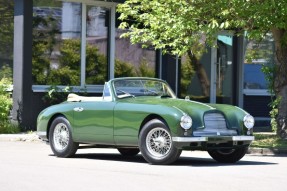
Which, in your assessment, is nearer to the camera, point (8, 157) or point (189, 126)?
point (189, 126)

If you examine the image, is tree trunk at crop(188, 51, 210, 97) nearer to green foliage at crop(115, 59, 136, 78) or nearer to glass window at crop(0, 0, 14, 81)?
green foliage at crop(115, 59, 136, 78)

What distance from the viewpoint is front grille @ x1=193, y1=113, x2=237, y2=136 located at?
1235cm

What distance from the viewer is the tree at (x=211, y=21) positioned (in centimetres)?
1611

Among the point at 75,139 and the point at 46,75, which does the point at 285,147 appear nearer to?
the point at 75,139

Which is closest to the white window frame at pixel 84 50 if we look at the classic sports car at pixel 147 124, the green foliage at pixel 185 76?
the green foliage at pixel 185 76

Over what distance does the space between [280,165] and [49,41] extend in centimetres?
991

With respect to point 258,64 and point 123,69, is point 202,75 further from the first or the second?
point 123,69

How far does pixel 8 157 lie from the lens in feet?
44.9

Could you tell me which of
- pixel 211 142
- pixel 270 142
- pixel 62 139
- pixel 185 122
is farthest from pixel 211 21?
pixel 185 122

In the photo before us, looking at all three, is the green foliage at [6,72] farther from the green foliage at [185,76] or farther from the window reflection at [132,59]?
the green foliage at [185,76]

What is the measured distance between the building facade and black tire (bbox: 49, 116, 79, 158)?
623 cm

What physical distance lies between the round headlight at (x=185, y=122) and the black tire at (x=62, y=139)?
2522mm

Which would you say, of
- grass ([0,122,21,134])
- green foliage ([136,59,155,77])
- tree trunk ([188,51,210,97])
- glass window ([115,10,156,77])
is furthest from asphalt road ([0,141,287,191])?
tree trunk ([188,51,210,97])

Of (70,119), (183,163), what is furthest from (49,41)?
(183,163)
